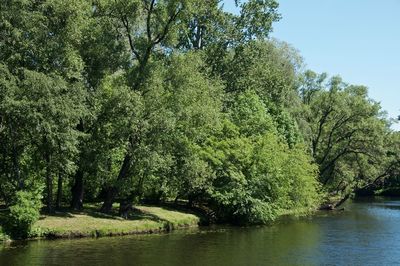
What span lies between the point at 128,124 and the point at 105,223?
6596 millimetres

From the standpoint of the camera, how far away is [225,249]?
1052 inches

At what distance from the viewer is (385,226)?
40125 mm

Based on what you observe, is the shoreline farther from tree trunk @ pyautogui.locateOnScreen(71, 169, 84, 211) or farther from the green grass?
tree trunk @ pyautogui.locateOnScreen(71, 169, 84, 211)

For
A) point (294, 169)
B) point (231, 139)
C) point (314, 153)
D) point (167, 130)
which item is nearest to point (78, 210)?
point (167, 130)

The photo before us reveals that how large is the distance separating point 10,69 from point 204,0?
865 inches

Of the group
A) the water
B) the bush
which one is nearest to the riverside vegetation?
the bush

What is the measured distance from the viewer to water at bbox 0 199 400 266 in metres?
23.1

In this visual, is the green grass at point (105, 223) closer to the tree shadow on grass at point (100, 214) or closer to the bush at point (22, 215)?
the tree shadow on grass at point (100, 214)

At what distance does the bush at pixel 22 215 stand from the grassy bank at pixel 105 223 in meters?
0.65

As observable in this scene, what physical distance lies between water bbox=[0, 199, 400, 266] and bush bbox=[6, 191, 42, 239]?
1122mm

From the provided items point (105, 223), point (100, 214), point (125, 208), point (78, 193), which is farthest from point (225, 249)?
point (78, 193)

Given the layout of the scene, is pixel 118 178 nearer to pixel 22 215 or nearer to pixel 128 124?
pixel 128 124

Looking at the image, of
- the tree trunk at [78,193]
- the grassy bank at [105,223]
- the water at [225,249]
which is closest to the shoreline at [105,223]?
the grassy bank at [105,223]

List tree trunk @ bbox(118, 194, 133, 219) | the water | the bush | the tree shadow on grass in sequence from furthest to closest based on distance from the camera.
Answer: tree trunk @ bbox(118, 194, 133, 219), the tree shadow on grass, the bush, the water
